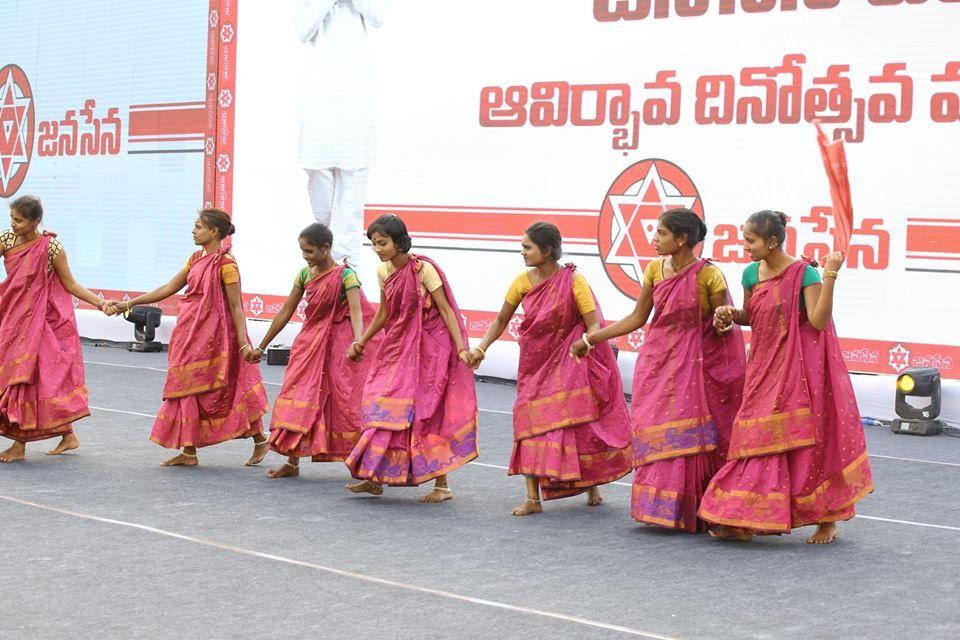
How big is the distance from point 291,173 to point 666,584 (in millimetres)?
9247

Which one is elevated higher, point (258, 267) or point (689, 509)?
point (258, 267)

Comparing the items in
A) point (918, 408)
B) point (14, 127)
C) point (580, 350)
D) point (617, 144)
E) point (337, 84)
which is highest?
point (337, 84)

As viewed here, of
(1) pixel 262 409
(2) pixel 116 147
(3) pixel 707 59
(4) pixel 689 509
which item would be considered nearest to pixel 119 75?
(2) pixel 116 147

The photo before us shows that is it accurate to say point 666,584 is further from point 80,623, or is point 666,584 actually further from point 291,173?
point 291,173

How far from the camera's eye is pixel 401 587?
15.9 feet

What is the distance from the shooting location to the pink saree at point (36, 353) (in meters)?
7.45

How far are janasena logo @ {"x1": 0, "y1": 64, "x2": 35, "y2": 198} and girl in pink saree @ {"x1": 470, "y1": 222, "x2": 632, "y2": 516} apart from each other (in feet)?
38.4

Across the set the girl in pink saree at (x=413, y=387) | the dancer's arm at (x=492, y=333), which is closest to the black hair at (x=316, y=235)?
the girl in pink saree at (x=413, y=387)

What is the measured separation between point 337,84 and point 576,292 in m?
7.28

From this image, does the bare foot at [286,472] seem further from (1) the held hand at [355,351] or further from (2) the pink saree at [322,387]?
(1) the held hand at [355,351]

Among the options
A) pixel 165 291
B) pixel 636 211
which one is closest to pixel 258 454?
pixel 165 291

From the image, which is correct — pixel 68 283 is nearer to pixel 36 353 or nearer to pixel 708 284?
pixel 36 353

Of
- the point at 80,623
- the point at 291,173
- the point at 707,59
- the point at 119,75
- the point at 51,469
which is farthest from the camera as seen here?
the point at 119,75

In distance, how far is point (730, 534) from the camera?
5.75 metres
